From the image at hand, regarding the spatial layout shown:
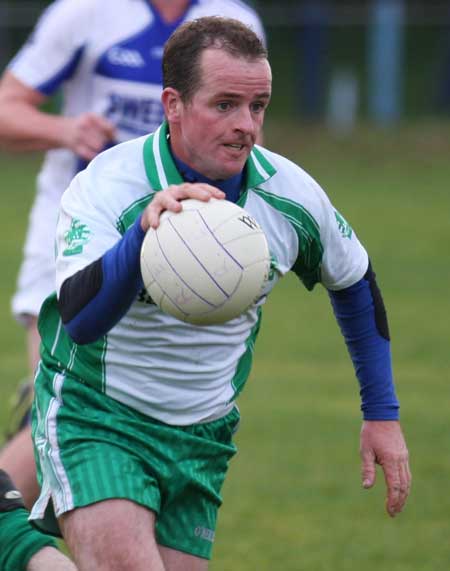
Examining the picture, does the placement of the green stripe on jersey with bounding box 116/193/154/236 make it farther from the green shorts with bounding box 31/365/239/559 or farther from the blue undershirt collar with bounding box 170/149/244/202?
the green shorts with bounding box 31/365/239/559

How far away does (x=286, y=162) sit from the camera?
4512 millimetres

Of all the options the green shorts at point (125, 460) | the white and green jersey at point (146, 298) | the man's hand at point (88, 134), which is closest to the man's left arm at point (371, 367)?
the white and green jersey at point (146, 298)

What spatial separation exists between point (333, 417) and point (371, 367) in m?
4.58

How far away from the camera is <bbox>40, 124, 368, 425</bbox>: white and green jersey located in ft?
13.8

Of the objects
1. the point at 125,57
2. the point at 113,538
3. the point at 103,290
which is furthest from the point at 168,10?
the point at 113,538

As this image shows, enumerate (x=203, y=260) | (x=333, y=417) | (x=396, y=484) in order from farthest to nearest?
(x=333, y=417), (x=396, y=484), (x=203, y=260)

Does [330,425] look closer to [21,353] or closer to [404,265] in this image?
[21,353]

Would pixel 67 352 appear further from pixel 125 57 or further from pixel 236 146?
pixel 125 57

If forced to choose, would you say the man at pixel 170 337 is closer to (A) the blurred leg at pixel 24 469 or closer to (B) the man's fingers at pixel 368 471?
(B) the man's fingers at pixel 368 471

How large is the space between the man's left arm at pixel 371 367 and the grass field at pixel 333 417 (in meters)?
1.64

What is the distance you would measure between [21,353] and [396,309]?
3.46 metres

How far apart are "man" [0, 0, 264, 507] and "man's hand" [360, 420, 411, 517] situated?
2010 millimetres

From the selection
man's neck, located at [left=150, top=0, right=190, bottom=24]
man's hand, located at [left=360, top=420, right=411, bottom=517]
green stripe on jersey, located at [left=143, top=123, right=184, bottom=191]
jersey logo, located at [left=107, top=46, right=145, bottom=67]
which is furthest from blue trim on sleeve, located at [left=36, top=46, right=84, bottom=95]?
man's hand, located at [left=360, top=420, right=411, bottom=517]

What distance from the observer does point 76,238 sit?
13.4 feet
